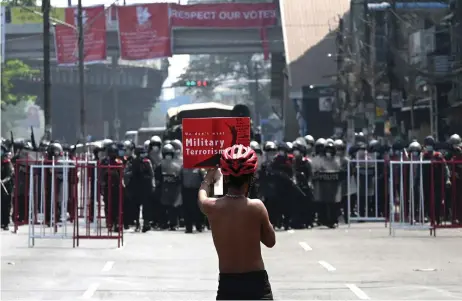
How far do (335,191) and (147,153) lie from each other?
13.8 feet

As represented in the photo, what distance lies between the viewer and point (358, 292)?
15.8 m

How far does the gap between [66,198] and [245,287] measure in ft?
50.4

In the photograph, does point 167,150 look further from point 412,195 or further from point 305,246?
point 305,246

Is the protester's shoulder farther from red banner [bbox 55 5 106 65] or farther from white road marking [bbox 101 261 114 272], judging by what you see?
red banner [bbox 55 5 106 65]

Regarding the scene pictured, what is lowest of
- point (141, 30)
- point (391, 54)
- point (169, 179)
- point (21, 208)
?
point (21, 208)

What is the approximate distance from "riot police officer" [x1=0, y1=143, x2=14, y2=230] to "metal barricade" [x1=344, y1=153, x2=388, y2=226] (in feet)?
23.6

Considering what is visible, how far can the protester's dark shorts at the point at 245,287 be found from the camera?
326 inches

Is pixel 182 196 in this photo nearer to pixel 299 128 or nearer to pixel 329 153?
pixel 329 153

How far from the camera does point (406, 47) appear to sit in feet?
171

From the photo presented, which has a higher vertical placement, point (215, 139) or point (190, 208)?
point (215, 139)

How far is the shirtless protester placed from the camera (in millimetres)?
8336

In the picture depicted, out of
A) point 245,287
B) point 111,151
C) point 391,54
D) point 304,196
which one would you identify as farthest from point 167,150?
point 391,54

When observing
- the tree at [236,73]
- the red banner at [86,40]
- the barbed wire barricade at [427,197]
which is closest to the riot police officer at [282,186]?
the barbed wire barricade at [427,197]

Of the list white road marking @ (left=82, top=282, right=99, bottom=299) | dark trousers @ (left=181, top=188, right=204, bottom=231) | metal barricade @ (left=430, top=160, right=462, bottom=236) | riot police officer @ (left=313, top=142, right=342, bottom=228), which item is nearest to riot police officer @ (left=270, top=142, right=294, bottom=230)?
riot police officer @ (left=313, top=142, right=342, bottom=228)
